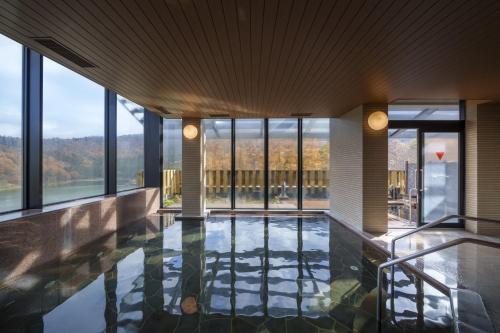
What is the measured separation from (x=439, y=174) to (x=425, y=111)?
142cm

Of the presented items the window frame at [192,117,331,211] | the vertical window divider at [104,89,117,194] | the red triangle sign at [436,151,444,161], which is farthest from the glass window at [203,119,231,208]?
the red triangle sign at [436,151,444,161]

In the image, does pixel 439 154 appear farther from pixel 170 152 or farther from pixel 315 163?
pixel 170 152

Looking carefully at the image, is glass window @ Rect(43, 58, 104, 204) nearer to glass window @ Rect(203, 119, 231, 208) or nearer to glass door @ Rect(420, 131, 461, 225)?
glass window @ Rect(203, 119, 231, 208)

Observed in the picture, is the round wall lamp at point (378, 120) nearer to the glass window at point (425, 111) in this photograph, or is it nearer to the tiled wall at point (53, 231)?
the glass window at point (425, 111)

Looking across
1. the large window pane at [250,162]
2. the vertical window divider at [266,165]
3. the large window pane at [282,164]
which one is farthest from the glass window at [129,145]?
the large window pane at [282,164]

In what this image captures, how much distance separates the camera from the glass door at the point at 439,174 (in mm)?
5859

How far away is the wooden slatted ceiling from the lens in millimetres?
2268

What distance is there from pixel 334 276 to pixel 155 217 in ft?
17.0

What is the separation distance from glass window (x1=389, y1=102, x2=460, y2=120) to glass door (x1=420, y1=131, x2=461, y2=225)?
1.28 feet

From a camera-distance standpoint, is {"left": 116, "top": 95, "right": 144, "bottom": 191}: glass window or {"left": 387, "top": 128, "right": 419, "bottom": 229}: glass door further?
{"left": 116, "top": 95, "right": 144, "bottom": 191}: glass window

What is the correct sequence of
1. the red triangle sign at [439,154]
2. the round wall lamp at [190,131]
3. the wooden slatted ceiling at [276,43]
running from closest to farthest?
1. the wooden slatted ceiling at [276,43]
2. the red triangle sign at [439,154]
3. the round wall lamp at [190,131]

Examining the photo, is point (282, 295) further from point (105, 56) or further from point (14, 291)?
point (105, 56)

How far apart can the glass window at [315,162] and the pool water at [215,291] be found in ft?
9.61

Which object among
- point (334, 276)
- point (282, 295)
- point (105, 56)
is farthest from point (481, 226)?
point (105, 56)
